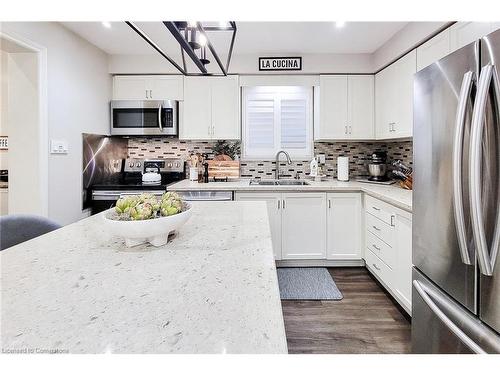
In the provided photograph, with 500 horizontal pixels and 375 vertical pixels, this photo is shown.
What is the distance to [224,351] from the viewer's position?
1.68ft

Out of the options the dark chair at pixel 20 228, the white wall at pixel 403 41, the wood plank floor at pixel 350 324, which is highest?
the white wall at pixel 403 41

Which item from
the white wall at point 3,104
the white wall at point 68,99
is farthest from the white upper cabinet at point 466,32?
the white wall at point 3,104

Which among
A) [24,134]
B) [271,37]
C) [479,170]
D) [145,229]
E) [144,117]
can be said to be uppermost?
[271,37]

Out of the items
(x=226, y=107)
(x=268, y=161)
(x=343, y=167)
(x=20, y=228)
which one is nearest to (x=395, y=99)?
(x=343, y=167)

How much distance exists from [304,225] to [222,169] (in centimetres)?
117

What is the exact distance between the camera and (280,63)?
11.3 ft

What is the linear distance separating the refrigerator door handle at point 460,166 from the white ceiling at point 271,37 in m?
1.87

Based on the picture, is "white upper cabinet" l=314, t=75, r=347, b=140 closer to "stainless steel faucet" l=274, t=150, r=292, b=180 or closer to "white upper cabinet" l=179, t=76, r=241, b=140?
"stainless steel faucet" l=274, t=150, r=292, b=180

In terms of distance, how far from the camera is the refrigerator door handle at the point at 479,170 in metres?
1.04

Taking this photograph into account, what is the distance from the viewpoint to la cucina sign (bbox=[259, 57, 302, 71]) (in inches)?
135

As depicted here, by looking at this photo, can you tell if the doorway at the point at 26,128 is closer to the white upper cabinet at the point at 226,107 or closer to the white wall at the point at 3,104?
the white wall at the point at 3,104

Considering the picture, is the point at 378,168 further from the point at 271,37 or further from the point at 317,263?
the point at 271,37
